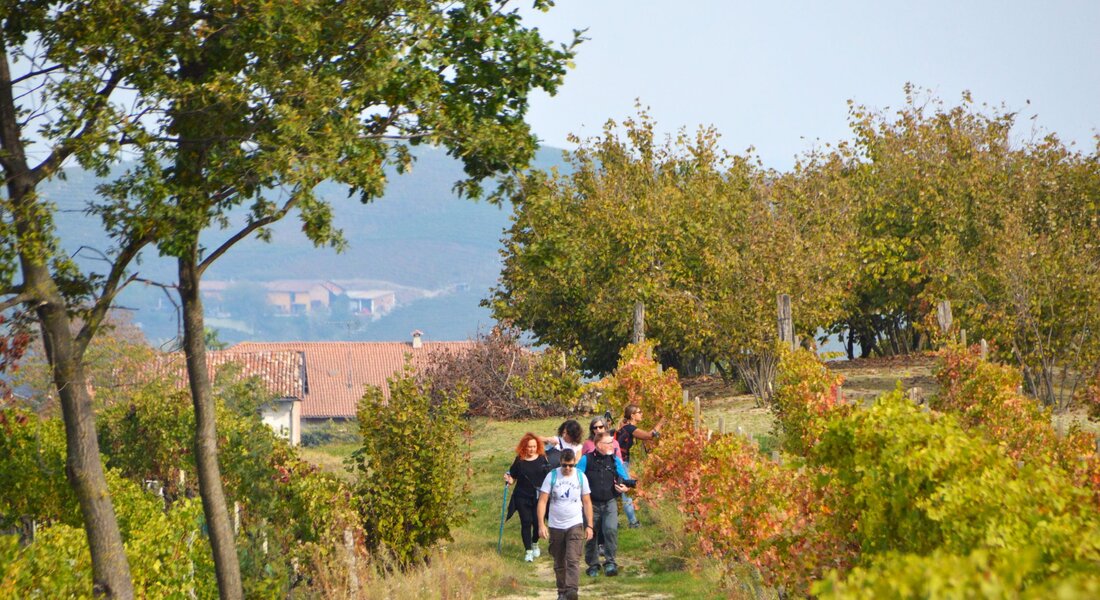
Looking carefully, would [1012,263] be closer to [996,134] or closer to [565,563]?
[996,134]

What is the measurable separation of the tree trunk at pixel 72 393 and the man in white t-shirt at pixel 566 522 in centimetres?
394

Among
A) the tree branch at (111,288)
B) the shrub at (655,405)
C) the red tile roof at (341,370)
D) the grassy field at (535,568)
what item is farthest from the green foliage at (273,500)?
the red tile roof at (341,370)

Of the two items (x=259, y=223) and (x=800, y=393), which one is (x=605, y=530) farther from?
(x=800, y=393)

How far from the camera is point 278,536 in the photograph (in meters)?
12.2

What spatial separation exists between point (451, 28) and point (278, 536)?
5035mm

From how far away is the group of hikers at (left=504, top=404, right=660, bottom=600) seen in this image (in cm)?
1213

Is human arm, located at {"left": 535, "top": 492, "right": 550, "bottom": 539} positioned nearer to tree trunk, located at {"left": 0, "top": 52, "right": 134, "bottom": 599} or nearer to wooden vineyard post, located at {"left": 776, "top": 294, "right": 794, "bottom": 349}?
tree trunk, located at {"left": 0, "top": 52, "right": 134, "bottom": 599}

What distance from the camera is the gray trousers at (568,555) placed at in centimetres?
1200

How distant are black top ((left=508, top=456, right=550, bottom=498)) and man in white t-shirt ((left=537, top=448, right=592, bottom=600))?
1.85m

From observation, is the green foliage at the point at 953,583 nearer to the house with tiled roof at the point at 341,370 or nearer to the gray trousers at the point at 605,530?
the gray trousers at the point at 605,530

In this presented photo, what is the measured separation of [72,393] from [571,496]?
4.63 metres

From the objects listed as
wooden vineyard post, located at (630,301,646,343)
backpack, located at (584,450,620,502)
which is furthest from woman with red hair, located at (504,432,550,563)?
wooden vineyard post, located at (630,301,646,343)

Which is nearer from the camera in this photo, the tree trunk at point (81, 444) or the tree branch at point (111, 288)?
the tree trunk at point (81, 444)

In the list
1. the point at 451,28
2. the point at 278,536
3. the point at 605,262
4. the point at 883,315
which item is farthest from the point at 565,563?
the point at 883,315
